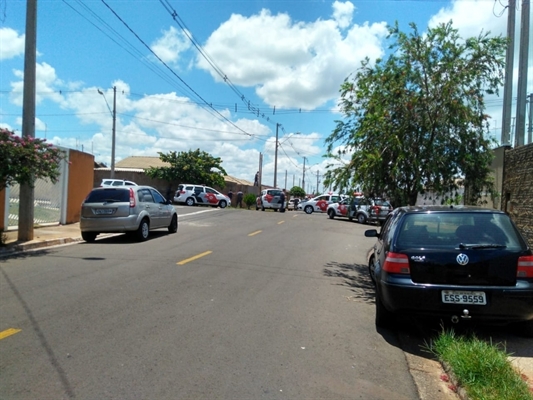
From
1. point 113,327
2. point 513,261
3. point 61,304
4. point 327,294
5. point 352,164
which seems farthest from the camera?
point 352,164

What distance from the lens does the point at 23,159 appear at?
434 inches

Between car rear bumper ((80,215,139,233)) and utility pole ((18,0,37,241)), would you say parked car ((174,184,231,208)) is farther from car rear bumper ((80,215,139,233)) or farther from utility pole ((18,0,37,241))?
utility pole ((18,0,37,241))

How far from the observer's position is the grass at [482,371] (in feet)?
12.8

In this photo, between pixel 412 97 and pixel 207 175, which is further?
pixel 207 175

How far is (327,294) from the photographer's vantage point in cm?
802

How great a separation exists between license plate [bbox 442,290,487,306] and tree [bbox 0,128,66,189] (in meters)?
9.49

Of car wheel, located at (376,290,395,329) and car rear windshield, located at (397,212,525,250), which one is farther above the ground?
car rear windshield, located at (397,212,525,250)

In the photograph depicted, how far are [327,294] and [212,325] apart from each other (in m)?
2.77

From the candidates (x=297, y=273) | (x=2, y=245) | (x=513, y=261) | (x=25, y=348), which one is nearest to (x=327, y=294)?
(x=297, y=273)

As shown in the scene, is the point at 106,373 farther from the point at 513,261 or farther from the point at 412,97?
the point at 412,97

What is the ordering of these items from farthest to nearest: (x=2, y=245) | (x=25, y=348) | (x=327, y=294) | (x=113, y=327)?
(x=2, y=245) < (x=327, y=294) < (x=113, y=327) < (x=25, y=348)

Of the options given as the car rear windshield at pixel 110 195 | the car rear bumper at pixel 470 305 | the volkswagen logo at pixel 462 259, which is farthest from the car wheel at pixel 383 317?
the car rear windshield at pixel 110 195

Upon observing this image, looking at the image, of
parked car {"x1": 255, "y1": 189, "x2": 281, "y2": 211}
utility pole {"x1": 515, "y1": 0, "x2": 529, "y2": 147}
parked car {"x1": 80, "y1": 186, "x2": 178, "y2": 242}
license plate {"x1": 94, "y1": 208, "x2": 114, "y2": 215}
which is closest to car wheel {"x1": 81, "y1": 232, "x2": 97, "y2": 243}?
parked car {"x1": 80, "y1": 186, "x2": 178, "y2": 242}

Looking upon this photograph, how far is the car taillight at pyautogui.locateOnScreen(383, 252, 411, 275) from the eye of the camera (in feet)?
17.8
